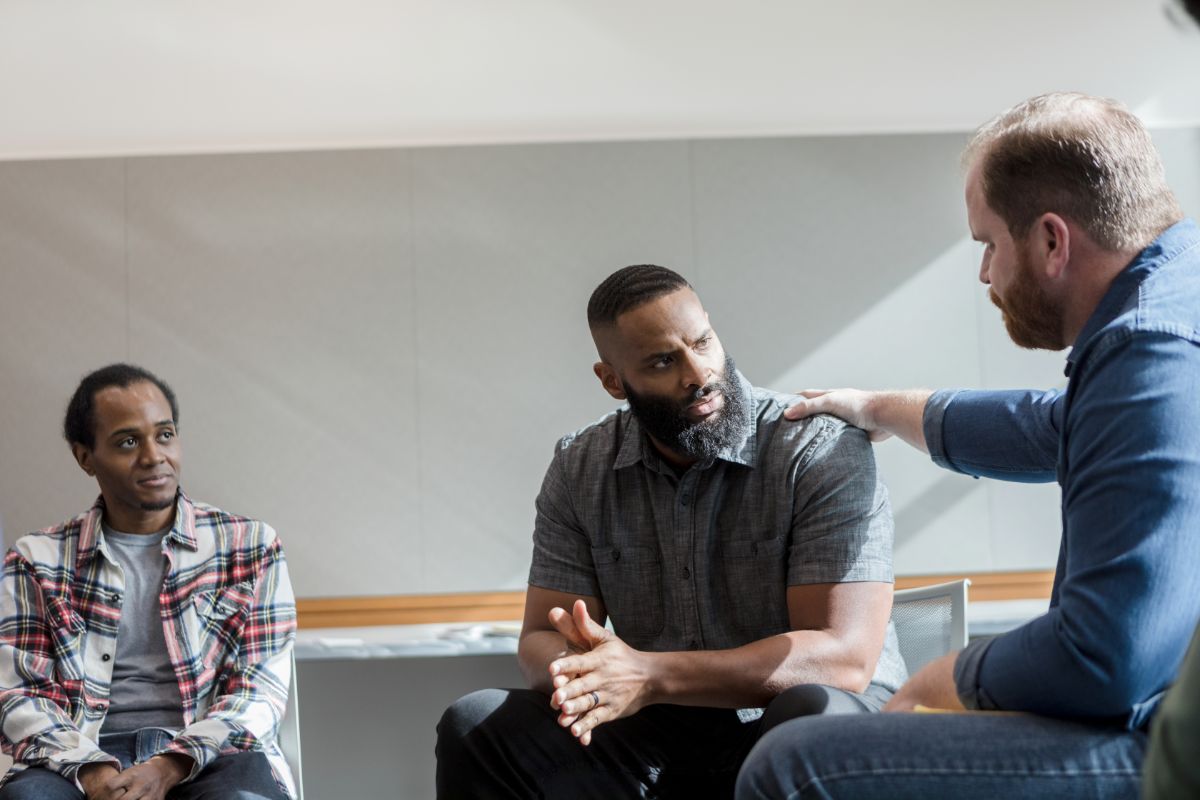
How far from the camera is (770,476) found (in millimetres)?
2232

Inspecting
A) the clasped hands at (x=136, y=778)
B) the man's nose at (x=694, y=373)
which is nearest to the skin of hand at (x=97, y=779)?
the clasped hands at (x=136, y=778)

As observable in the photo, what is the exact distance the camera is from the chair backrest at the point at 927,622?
264cm

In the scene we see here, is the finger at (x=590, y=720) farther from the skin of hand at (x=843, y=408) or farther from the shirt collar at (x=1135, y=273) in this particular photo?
the shirt collar at (x=1135, y=273)

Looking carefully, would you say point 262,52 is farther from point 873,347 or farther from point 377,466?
point 873,347

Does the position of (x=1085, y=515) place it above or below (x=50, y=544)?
above

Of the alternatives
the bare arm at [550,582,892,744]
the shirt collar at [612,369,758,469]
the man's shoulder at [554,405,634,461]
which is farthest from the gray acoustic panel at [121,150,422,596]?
the bare arm at [550,582,892,744]

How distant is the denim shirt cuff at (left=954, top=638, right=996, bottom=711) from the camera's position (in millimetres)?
1458

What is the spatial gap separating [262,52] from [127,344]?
1.25 metres

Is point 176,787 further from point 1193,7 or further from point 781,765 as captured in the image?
point 1193,7

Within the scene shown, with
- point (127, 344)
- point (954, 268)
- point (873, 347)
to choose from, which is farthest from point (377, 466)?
point (954, 268)

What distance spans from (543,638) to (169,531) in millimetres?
1096

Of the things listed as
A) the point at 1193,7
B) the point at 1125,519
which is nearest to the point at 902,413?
the point at 1125,519

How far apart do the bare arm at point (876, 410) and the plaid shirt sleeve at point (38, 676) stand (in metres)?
1.64

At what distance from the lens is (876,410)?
2260 millimetres
